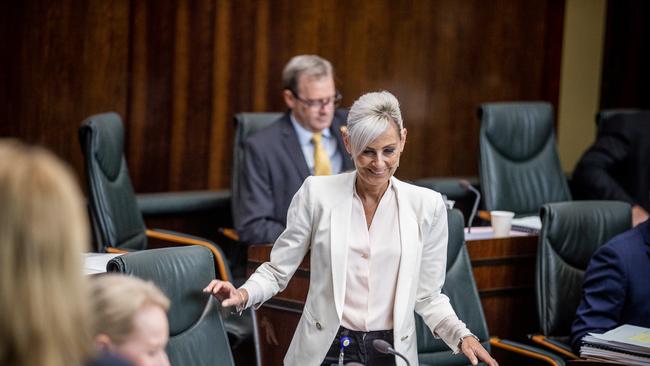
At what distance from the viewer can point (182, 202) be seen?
473 cm

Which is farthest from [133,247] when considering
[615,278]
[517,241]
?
[615,278]

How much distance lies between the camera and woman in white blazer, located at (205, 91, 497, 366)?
2.54 m

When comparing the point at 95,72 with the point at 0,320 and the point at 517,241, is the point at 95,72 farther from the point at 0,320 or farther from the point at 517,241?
the point at 0,320

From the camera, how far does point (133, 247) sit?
3.95m

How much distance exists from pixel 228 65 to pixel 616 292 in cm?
236

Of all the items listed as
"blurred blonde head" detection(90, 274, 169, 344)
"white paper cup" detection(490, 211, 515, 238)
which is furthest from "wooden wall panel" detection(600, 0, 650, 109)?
"blurred blonde head" detection(90, 274, 169, 344)

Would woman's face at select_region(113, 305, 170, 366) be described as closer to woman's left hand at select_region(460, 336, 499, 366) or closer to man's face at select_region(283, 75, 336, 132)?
woman's left hand at select_region(460, 336, 499, 366)

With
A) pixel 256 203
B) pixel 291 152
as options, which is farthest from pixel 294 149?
pixel 256 203

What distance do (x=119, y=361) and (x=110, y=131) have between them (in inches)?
103

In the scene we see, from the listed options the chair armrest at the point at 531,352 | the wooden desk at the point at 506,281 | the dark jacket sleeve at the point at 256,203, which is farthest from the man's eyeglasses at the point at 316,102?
the chair armrest at the point at 531,352

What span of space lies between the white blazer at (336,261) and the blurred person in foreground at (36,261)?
4.28ft

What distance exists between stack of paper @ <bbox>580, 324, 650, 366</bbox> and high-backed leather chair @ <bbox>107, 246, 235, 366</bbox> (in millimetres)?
1087

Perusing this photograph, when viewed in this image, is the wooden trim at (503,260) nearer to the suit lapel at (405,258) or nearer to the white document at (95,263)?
the suit lapel at (405,258)

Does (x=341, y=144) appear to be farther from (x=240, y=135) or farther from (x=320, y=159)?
(x=240, y=135)
